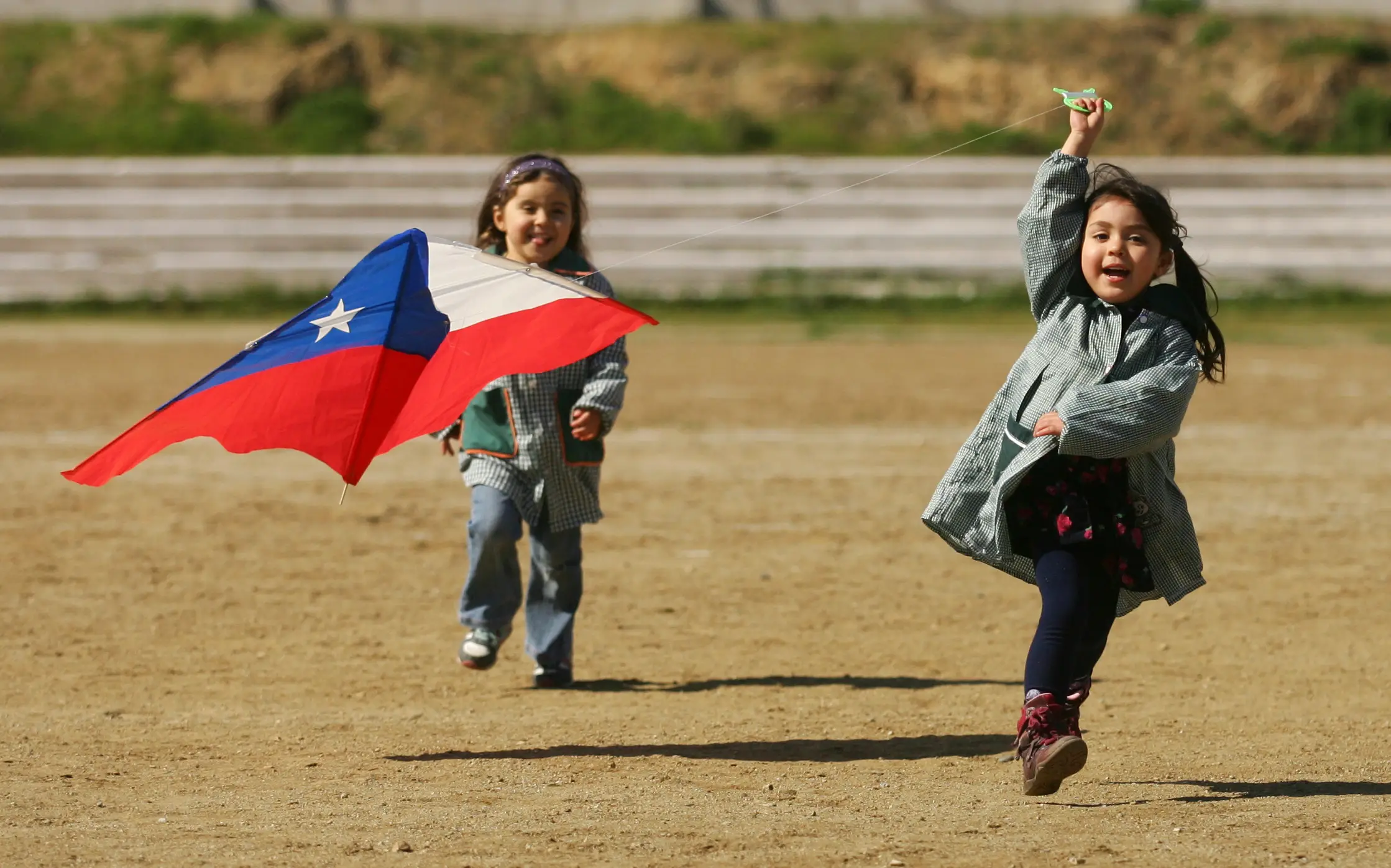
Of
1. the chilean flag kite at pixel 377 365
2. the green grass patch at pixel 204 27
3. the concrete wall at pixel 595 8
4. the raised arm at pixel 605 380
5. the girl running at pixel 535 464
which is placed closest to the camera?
the chilean flag kite at pixel 377 365

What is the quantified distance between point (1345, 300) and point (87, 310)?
14748 millimetres

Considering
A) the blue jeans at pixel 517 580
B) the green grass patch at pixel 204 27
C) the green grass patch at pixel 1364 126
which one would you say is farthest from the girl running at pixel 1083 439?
the green grass patch at pixel 204 27

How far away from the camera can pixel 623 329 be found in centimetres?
482

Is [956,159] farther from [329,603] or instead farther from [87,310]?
Answer: [329,603]

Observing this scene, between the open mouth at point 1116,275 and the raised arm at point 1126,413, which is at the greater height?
the open mouth at point 1116,275

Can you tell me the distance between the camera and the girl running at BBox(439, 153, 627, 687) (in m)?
5.42

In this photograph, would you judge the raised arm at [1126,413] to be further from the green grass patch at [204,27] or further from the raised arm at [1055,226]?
the green grass patch at [204,27]

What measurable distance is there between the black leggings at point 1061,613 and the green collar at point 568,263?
194 centimetres

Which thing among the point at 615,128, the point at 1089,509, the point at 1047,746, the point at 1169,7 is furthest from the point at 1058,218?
the point at 1169,7

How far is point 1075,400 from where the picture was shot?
401 centimetres

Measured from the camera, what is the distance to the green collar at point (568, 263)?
18.1ft

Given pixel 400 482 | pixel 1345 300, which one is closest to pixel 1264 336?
pixel 1345 300

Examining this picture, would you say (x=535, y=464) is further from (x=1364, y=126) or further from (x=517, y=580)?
(x=1364, y=126)

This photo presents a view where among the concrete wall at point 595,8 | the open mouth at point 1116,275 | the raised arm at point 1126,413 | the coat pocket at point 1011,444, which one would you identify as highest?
the concrete wall at point 595,8
